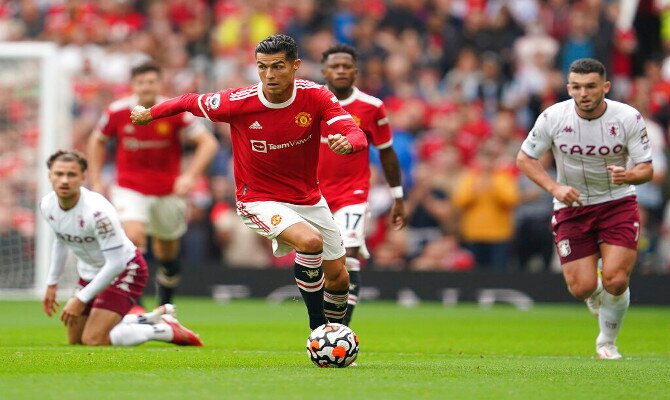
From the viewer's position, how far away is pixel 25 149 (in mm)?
19750

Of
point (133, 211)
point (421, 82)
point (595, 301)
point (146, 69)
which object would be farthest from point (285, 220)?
point (421, 82)

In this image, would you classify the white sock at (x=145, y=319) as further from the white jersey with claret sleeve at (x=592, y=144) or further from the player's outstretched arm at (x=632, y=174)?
the player's outstretched arm at (x=632, y=174)

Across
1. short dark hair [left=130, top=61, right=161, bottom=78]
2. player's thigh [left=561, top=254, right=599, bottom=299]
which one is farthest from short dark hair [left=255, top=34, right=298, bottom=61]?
short dark hair [left=130, top=61, right=161, bottom=78]

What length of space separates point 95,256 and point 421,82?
35.2 ft

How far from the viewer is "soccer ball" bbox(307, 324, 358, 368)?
9016mm

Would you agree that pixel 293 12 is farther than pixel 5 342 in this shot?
Yes

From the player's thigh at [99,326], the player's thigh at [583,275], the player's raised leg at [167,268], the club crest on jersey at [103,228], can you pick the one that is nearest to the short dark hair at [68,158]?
the club crest on jersey at [103,228]

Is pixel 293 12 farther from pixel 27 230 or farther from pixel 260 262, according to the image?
pixel 27 230

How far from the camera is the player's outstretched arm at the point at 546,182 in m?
10.3

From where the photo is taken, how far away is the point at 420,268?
19.9 meters

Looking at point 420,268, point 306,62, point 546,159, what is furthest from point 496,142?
point 306,62

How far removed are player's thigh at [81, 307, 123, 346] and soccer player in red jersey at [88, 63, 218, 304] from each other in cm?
248

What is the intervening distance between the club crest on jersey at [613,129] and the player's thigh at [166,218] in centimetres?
584

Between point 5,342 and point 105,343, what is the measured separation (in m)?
0.99
